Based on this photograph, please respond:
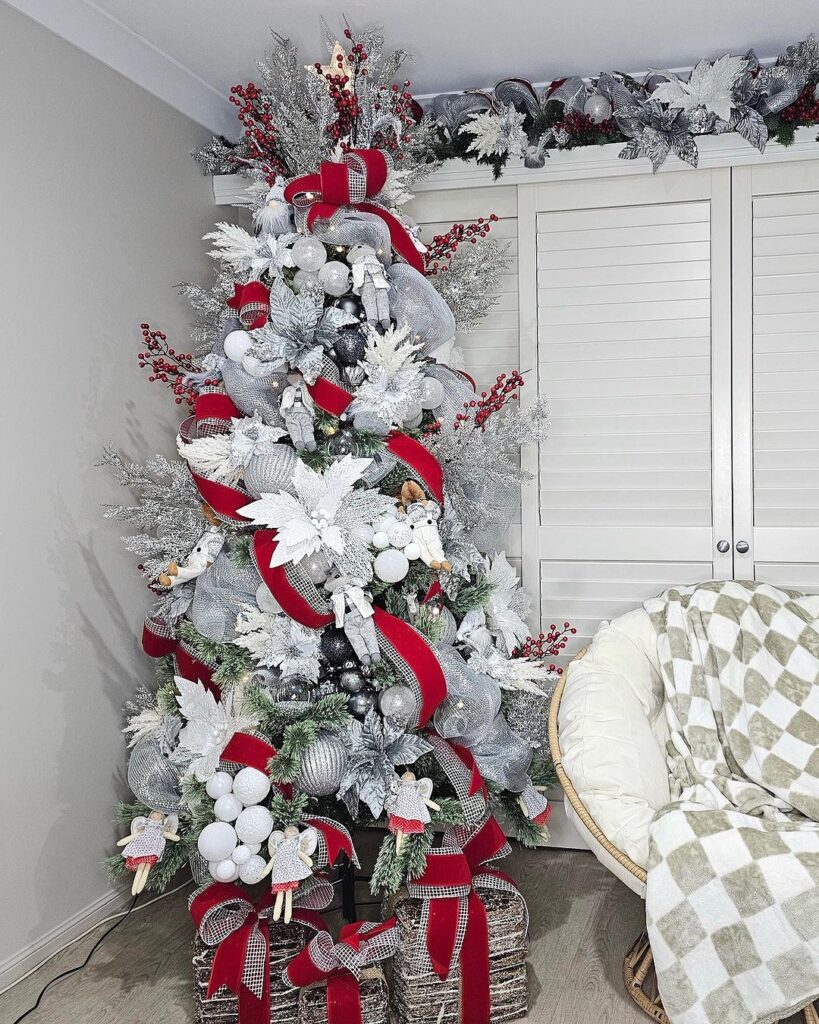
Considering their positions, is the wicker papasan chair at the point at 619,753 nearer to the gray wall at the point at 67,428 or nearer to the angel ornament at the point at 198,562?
the angel ornament at the point at 198,562

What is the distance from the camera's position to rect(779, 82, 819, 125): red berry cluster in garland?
2.66m

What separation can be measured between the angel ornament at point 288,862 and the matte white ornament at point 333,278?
1227 millimetres

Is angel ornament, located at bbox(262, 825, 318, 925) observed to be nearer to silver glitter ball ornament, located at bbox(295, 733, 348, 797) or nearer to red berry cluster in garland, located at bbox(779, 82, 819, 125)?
silver glitter ball ornament, located at bbox(295, 733, 348, 797)

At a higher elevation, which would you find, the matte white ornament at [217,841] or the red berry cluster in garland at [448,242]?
the red berry cluster in garland at [448,242]

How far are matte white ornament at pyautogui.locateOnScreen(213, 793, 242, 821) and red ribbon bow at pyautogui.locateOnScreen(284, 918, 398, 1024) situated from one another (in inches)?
13.5

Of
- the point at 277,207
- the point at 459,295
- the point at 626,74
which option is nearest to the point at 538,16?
the point at 626,74

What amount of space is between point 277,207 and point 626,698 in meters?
1.53

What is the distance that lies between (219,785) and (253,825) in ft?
0.38

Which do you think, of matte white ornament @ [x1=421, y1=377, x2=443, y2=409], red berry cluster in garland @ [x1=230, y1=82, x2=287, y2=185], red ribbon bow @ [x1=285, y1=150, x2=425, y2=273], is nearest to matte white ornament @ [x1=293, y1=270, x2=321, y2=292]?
red ribbon bow @ [x1=285, y1=150, x2=425, y2=273]

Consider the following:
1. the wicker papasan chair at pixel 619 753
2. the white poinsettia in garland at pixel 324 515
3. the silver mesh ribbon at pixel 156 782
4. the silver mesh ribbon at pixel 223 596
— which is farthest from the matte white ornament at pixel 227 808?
the wicker papasan chair at pixel 619 753

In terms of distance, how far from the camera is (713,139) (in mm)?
2773

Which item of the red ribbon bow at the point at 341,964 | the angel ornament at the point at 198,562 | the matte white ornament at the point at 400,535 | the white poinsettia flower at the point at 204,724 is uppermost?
the matte white ornament at the point at 400,535

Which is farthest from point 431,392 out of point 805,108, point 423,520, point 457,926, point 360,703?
point 805,108

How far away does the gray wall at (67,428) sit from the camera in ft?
7.50
